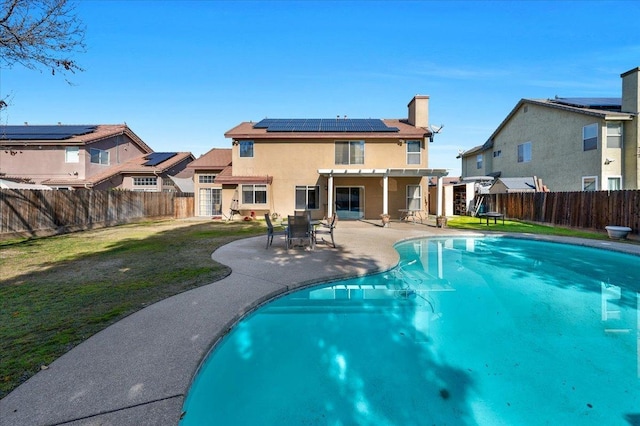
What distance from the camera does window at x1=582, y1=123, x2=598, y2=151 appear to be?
1870 cm

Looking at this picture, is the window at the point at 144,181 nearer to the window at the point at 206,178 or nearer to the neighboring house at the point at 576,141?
the window at the point at 206,178

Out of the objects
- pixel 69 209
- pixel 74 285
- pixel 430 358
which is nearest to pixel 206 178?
pixel 69 209

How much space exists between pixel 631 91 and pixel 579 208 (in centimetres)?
1062

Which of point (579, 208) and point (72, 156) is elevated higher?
point (72, 156)

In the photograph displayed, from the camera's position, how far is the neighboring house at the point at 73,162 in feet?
75.5

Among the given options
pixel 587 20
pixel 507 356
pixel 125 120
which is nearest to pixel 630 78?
pixel 587 20

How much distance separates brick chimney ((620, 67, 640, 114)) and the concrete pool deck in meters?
23.1

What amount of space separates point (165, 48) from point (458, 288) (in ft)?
57.8

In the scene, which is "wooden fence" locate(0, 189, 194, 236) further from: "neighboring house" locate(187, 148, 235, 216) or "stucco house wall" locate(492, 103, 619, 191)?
"stucco house wall" locate(492, 103, 619, 191)

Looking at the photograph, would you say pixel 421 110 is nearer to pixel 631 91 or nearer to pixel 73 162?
pixel 631 91

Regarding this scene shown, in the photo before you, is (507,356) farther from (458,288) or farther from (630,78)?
(630,78)

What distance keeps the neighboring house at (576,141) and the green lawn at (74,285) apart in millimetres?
22733

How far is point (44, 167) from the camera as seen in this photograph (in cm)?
2338

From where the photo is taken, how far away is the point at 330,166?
2023cm
